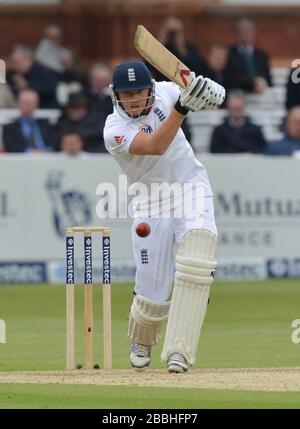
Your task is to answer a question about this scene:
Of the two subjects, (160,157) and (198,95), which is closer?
(198,95)

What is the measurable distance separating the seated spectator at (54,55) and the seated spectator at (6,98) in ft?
3.48

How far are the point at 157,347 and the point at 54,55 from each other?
350 inches

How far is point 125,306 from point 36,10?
868cm

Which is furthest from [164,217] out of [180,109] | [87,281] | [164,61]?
[164,61]

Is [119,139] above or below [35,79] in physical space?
above

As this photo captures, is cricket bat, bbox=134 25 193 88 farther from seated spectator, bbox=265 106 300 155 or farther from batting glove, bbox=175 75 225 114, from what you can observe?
seated spectator, bbox=265 106 300 155

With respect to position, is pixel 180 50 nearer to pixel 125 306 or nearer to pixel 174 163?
pixel 125 306

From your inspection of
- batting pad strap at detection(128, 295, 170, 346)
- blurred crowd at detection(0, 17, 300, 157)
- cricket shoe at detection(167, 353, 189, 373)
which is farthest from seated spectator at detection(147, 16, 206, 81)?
cricket shoe at detection(167, 353, 189, 373)

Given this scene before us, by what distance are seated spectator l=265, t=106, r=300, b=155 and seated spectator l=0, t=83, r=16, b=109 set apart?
3.18 metres

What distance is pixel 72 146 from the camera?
15.9 meters

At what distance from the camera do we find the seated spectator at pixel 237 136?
671 inches

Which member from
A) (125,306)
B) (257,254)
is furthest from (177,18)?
(125,306)

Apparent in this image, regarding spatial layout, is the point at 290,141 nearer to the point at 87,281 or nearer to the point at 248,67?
the point at 248,67

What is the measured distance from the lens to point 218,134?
1705 centimetres
